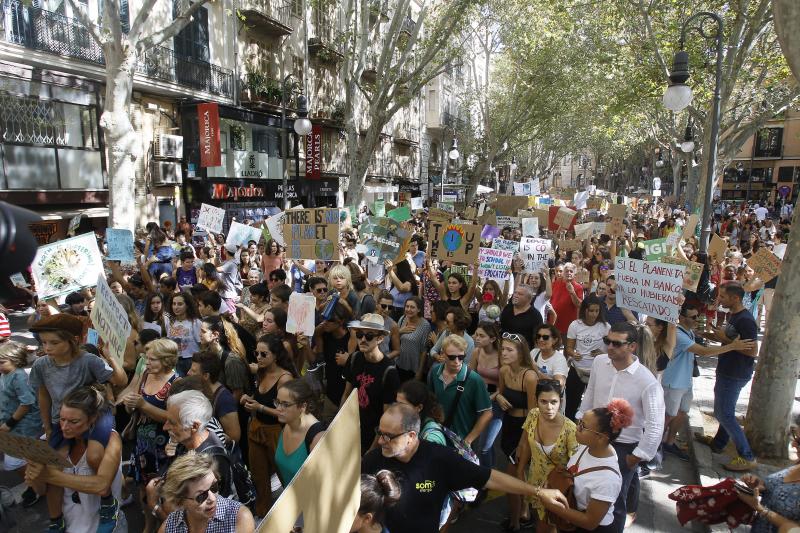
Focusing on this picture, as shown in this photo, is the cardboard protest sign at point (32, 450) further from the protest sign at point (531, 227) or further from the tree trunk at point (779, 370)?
the protest sign at point (531, 227)

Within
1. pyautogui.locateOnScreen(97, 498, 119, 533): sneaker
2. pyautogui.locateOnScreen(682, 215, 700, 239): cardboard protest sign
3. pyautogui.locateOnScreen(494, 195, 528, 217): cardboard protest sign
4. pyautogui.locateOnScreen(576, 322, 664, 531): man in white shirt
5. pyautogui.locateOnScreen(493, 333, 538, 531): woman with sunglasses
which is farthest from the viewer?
pyautogui.locateOnScreen(494, 195, 528, 217): cardboard protest sign

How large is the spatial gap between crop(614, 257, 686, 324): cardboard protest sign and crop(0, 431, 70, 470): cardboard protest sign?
477cm

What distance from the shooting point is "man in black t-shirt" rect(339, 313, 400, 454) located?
4.29 m

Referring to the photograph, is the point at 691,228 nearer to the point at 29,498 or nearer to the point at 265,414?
the point at 265,414

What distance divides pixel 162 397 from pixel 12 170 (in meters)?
13.2

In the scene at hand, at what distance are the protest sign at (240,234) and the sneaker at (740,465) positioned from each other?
7614 millimetres

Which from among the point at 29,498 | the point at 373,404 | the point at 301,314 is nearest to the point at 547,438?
the point at 373,404

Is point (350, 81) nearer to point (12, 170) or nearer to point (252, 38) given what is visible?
point (252, 38)

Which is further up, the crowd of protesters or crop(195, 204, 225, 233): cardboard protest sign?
crop(195, 204, 225, 233): cardboard protest sign

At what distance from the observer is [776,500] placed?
3004 mm

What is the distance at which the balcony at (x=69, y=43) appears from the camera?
13.5m

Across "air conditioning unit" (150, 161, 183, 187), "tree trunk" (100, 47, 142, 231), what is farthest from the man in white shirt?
"air conditioning unit" (150, 161, 183, 187)

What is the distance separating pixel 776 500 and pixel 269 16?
23.4 m

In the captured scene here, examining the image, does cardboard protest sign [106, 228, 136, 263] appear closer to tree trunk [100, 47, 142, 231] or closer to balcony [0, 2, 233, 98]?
tree trunk [100, 47, 142, 231]
